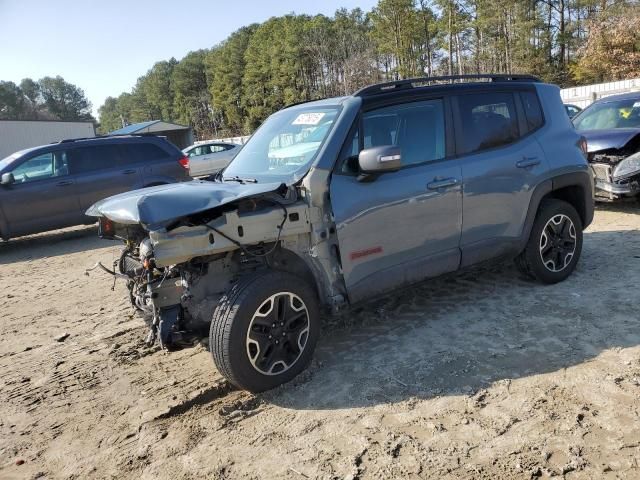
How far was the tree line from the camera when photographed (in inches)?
4575

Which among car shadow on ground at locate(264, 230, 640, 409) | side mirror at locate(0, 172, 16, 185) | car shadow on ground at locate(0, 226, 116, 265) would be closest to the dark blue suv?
side mirror at locate(0, 172, 16, 185)

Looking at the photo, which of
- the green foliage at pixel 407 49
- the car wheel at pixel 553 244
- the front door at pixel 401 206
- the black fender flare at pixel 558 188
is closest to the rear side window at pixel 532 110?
the black fender flare at pixel 558 188

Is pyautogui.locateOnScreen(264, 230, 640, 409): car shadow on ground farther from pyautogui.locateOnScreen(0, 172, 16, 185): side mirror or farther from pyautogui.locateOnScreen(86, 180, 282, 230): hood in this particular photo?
pyautogui.locateOnScreen(0, 172, 16, 185): side mirror

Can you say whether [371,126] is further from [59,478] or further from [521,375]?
[59,478]

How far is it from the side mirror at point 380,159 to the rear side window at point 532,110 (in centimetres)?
192

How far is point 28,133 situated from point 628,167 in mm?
38816

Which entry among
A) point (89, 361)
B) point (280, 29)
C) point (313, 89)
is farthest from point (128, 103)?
point (89, 361)

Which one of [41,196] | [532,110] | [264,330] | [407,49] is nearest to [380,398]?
[264,330]

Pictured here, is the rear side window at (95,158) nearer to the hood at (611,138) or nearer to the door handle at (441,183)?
the door handle at (441,183)

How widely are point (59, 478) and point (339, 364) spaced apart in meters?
1.87

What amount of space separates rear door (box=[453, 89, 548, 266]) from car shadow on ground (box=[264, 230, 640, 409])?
394mm

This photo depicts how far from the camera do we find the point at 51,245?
1002cm

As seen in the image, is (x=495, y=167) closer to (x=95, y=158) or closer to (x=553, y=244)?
(x=553, y=244)

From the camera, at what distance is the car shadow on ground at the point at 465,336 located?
3.43m
